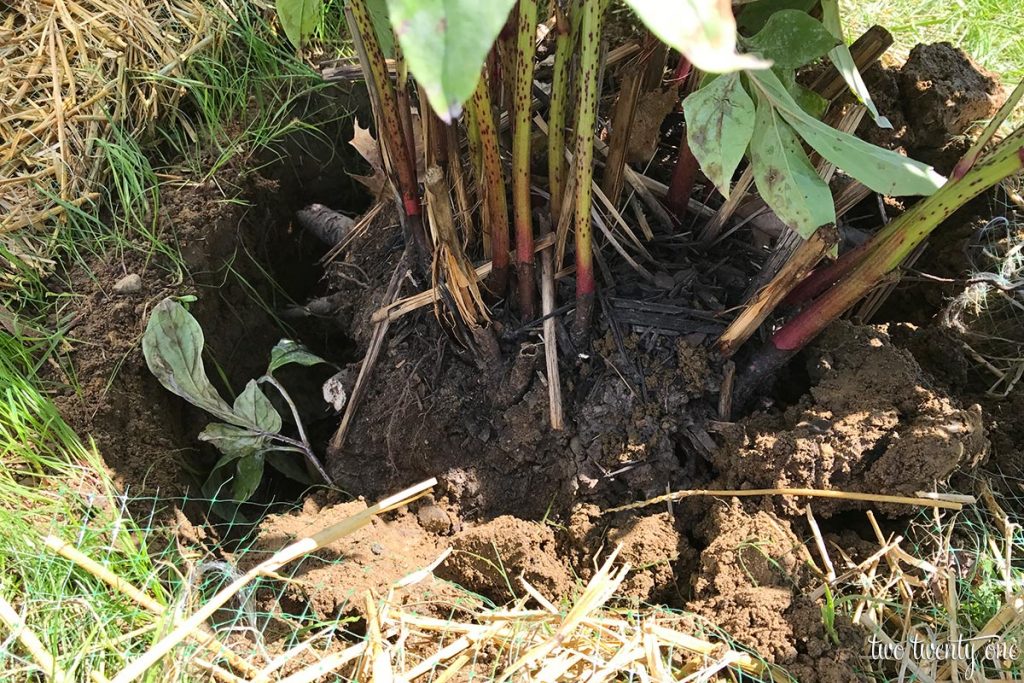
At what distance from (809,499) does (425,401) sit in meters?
0.63

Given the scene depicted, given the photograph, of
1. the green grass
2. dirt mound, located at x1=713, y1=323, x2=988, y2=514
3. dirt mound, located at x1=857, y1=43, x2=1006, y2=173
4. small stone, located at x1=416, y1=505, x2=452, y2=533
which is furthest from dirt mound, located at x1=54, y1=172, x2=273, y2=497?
the green grass

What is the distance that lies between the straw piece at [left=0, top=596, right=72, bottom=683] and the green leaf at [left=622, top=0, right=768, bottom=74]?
3.34ft

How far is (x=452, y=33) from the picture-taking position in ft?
1.68

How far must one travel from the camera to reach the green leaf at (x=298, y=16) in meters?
1.07

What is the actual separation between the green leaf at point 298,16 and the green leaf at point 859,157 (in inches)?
24.5

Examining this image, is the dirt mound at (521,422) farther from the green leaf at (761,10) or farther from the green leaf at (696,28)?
the green leaf at (696,28)

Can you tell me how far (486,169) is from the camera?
111 cm

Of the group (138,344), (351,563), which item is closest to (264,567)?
(351,563)

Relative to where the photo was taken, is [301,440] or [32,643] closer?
[32,643]

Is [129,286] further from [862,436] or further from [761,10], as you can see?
[862,436]

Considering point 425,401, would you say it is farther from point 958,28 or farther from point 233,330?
point 958,28

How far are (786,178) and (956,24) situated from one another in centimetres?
135

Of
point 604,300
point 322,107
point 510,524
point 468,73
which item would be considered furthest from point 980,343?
point 322,107

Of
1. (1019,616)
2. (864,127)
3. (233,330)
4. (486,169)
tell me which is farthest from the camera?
(233,330)
